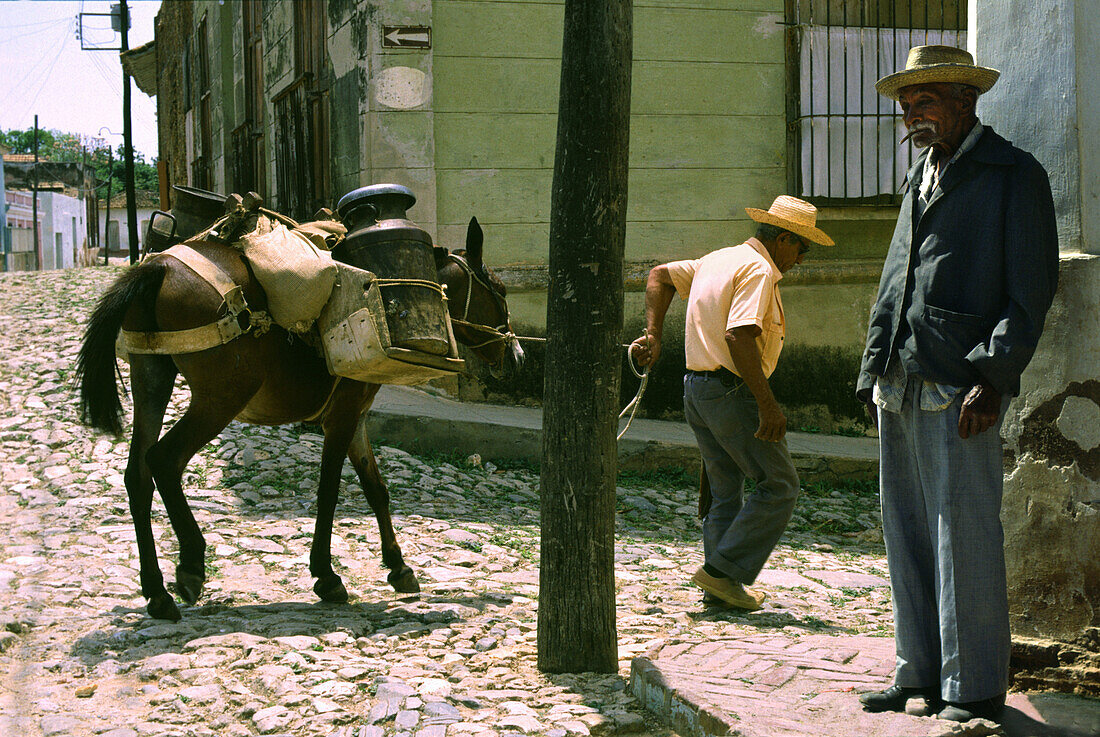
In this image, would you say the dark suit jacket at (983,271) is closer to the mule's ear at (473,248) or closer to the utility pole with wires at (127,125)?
the mule's ear at (473,248)

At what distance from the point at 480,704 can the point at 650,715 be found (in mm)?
604

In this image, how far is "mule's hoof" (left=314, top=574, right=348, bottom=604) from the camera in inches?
218

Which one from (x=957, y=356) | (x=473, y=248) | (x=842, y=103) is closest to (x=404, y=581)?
(x=473, y=248)

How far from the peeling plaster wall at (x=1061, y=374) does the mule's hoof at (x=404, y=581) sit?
312 cm

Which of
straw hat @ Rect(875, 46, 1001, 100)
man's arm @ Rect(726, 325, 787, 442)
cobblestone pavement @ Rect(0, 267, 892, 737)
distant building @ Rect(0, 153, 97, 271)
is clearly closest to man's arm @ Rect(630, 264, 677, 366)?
man's arm @ Rect(726, 325, 787, 442)

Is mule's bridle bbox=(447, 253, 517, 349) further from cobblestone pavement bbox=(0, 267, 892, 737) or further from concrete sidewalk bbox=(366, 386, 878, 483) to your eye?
concrete sidewalk bbox=(366, 386, 878, 483)

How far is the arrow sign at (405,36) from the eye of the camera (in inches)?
389

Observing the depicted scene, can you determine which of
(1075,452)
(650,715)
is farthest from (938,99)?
(650,715)

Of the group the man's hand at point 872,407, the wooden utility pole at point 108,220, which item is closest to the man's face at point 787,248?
the man's hand at point 872,407

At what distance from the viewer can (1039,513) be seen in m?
3.53

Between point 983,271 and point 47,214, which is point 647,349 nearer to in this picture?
point 983,271

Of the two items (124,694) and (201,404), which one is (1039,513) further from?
(201,404)

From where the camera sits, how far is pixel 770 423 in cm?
499

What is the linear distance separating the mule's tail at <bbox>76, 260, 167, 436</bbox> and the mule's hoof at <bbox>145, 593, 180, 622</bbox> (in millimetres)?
945
